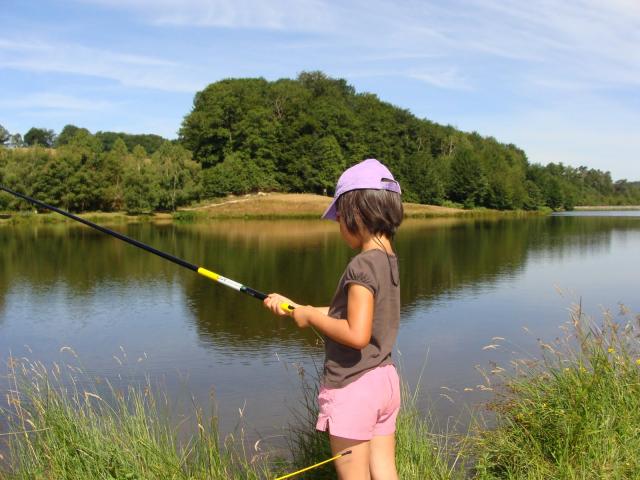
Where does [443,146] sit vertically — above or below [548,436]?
above

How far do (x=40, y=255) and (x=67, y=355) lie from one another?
44.3ft

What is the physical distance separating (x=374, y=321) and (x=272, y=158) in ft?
193

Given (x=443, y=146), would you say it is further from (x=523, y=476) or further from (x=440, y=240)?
Result: (x=523, y=476)

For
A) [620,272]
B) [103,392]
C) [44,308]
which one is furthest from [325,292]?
[620,272]

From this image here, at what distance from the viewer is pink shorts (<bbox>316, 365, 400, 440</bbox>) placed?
2.21 meters

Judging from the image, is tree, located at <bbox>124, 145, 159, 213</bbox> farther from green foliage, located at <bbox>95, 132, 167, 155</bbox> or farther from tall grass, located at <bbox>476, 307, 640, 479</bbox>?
green foliage, located at <bbox>95, 132, 167, 155</bbox>

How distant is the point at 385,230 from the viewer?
7.63 feet

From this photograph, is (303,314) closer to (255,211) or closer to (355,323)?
(355,323)

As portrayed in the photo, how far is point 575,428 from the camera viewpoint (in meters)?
3.57

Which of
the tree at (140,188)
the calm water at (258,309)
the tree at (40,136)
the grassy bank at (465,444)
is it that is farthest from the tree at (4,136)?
the grassy bank at (465,444)

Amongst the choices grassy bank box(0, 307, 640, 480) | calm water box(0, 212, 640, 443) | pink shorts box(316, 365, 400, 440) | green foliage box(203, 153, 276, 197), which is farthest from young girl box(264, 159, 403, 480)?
green foliage box(203, 153, 276, 197)

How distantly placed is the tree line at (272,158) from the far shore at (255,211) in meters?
1.27

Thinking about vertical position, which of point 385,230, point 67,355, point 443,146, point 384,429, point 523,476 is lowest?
point 67,355

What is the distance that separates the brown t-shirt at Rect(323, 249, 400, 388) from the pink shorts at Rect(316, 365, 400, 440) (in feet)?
0.10
